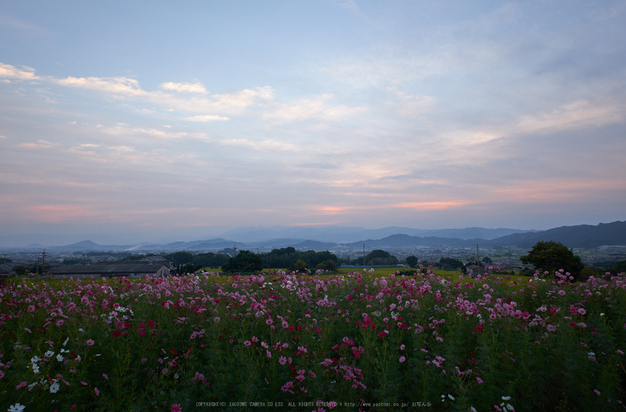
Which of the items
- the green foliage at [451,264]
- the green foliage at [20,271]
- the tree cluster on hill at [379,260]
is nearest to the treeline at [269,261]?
the green foliage at [20,271]

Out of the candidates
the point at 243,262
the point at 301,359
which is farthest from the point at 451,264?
the point at 301,359

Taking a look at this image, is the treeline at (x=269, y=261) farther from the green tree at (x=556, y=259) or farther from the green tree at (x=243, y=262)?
the green tree at (x=556, y=259)

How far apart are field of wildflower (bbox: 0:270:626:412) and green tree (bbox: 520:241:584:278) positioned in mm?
18999

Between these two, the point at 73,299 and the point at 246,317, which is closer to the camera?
the point at 246,317

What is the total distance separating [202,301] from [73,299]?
300 cm

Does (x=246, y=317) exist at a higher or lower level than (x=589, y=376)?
higher

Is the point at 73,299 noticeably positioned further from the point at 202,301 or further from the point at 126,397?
the point at 126,397

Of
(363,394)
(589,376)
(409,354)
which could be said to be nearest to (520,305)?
(589,376)

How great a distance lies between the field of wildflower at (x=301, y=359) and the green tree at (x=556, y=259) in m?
19.0

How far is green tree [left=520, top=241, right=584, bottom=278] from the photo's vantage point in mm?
21859

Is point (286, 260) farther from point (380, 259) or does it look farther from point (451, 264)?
point (380, 259)

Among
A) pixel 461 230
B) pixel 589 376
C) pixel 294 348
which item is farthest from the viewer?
pixel 461 230

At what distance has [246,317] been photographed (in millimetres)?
5305

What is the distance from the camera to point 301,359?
155 inches
